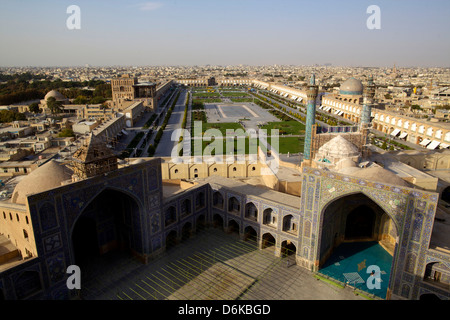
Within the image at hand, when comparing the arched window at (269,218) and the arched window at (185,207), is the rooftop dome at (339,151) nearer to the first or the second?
the arched window at (269,218)

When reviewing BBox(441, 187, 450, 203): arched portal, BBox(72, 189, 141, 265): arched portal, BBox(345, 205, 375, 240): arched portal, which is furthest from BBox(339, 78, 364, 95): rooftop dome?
BBox(72, 189, 141, 265): arched portal

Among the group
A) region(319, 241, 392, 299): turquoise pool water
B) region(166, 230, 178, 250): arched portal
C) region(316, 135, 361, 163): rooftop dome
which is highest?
region(316, 135, 361, 163): rooftop dome

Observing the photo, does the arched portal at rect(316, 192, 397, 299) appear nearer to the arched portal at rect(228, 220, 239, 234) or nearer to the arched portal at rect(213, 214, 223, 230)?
the arched portal at rect(228, 220, 239, 234)

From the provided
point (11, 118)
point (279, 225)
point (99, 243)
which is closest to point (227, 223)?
point (279, 225)

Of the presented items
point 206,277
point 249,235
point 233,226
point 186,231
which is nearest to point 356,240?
point 249,235

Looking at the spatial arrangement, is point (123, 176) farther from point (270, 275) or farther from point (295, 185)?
point (295, 185)
